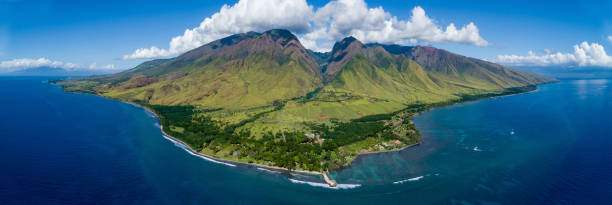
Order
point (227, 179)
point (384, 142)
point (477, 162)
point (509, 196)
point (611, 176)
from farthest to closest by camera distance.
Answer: point (384, 142), point (477, 162), point (227, 179), point (611, 176), point (509, 196)

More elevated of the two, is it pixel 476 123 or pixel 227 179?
pixel 476 123

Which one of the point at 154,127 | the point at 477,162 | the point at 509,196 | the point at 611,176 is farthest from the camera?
the point at 154,127

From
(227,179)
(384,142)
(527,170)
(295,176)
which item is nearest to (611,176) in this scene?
(527,170)

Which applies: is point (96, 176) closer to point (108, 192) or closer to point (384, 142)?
point (108, 192)

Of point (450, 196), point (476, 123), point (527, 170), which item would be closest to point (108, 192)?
point (450, 196)

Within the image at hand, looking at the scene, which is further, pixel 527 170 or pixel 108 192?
pixel 527 170

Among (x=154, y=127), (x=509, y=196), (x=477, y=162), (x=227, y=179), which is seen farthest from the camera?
(x=154, y=127)

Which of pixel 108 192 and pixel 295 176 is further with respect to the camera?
pixel 295 176

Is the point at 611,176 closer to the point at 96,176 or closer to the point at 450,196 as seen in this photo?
the point at 450,196

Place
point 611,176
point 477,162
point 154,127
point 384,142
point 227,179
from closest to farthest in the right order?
1. point 611,176
2. point 227,179
3. point 477,162
4. point 384,142
5. point 154,127
